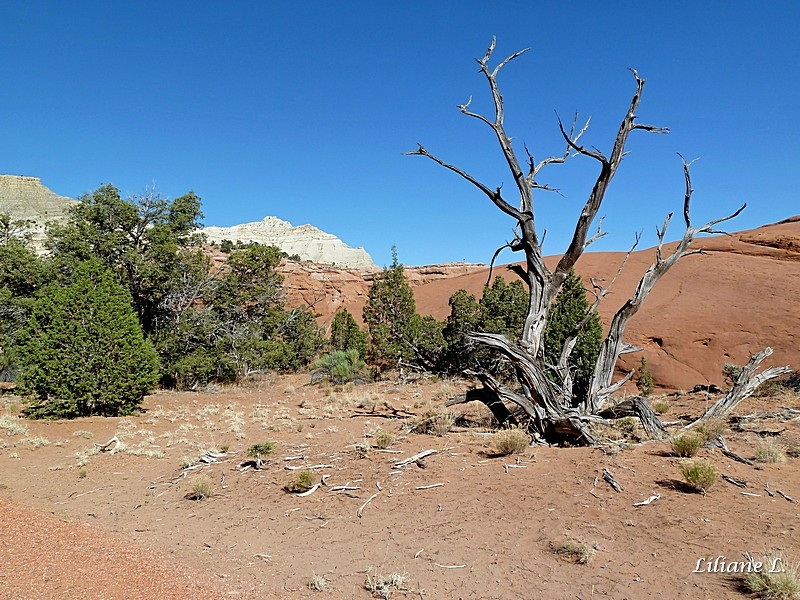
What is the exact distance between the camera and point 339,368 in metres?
19.8

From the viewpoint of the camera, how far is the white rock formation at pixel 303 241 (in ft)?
223

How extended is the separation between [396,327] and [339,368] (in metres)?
4.09

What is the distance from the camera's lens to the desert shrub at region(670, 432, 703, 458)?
5.86 m

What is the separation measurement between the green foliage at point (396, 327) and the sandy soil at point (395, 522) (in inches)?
473

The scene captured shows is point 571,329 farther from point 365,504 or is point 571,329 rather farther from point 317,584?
point 317,584

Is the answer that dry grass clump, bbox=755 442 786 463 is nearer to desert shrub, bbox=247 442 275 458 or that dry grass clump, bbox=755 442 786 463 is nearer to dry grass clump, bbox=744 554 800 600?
dry grass clump, bbox=744 554 800 600

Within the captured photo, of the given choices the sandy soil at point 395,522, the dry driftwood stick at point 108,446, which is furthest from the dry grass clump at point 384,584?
the dry driftwood stick at point 108,446

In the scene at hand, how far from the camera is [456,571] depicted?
13.6ft

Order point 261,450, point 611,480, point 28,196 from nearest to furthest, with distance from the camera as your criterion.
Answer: point 611,480 → point 261,450 → point 28,196

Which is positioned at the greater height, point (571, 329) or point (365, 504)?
point (571, 329)

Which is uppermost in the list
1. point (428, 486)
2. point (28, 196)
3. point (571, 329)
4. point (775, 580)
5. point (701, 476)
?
point (28, 196)

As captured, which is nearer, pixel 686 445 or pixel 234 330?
pixel 686 445

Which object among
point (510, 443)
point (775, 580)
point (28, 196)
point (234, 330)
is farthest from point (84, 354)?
point (28, 196)

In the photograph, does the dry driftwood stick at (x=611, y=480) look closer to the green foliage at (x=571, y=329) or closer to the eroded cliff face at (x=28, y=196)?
the green foliage at (x=571, y=329)
